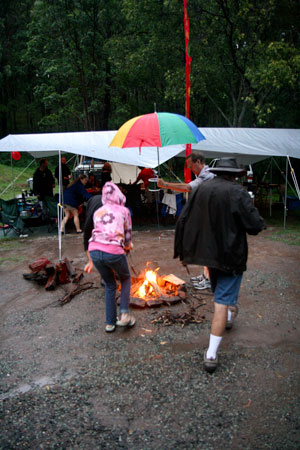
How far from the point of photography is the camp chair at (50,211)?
957cm

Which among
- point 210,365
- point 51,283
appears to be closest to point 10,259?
point 51,283

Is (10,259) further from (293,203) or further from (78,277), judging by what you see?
(293,203)

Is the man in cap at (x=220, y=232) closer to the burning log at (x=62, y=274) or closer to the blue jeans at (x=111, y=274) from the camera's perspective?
the blue jeans at (x=111, y=274)

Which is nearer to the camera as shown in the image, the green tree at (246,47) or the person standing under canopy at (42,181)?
the person standing under canopy at (42,181)

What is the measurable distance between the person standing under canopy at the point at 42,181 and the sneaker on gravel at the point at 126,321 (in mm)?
6896

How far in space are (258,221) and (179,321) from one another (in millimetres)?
1815

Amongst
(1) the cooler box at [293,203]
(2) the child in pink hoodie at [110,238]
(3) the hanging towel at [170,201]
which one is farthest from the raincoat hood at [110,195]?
(1) the cooler box at [293,203]

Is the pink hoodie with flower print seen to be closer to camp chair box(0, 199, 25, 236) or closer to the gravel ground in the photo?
the gravel ground

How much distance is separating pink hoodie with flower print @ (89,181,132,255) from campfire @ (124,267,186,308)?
4.07ft

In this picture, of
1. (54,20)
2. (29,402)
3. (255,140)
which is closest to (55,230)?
(255,140)

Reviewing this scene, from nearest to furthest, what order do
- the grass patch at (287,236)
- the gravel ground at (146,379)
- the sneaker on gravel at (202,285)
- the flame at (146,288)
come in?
the gravel ground at (146,379) → the flame at (146,288) → the sneaker on gravel at (202,285) → the grass patch at (287,236)

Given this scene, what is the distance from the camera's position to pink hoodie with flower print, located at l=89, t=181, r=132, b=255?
11.8ft

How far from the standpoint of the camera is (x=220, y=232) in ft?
10.0

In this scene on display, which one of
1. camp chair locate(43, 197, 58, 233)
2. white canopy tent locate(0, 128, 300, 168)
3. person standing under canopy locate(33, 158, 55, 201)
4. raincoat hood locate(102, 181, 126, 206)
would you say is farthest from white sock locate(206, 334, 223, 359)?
person standing under canopy locate(33, 158, 55, 201)
